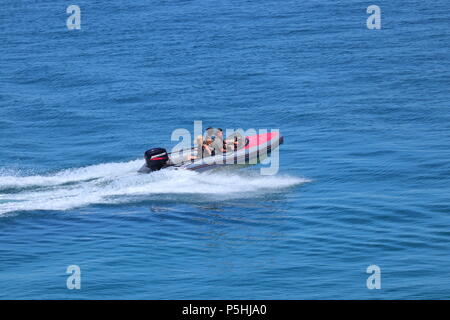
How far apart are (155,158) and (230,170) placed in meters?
2.28

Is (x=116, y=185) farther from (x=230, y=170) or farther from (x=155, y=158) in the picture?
(x=230, y=170)

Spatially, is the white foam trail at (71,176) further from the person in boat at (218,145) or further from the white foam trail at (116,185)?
the person in boat at (218,145)

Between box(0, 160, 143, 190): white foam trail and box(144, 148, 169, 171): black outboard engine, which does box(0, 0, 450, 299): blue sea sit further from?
box(144, 148, 169, 171): black outboard engine

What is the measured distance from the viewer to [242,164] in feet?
74.8

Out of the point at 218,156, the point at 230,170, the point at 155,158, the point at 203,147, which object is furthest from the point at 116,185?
the point at 230,170

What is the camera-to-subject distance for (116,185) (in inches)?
846

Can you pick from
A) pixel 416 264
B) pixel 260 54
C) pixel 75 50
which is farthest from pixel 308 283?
pixel 75 50

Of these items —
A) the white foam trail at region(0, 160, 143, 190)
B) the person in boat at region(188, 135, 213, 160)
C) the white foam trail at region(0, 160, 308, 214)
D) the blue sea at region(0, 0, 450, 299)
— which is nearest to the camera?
the blue sea at region(0, 0, 450, 299)

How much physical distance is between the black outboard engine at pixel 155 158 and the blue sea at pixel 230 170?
457 mm

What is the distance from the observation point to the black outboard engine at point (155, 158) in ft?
72.1

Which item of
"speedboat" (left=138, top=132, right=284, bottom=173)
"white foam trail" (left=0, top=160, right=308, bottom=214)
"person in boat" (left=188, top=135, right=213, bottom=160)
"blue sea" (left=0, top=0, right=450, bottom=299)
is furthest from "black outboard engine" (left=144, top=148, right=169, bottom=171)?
"person in boat" (left=188, top=135, right=213, bottom=160)

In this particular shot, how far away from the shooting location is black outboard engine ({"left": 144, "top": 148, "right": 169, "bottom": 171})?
865 inches

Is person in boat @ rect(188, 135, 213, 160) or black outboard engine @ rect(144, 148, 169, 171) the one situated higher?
person in boat @ rect(188, 135, 213, 160)
